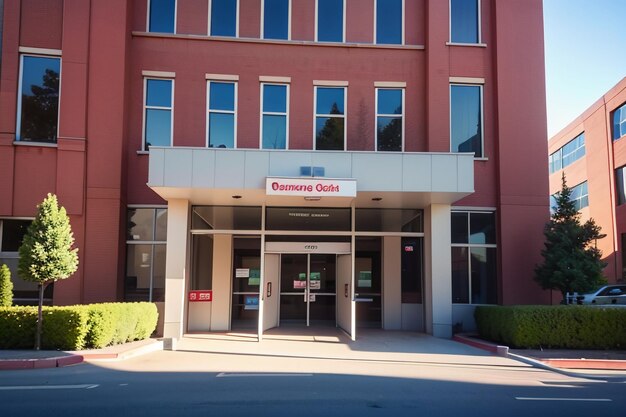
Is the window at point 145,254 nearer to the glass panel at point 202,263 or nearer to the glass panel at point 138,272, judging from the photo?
the glass panel at point 138,272

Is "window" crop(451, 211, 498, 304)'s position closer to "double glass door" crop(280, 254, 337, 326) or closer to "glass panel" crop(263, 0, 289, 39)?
"double glass door" crop(280, 254, 337, 326)

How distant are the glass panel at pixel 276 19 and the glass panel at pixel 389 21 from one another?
327cm

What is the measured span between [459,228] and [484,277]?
1.83 meters

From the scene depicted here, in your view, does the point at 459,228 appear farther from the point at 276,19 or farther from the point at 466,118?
the point at 276,19

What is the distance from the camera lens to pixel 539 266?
18141 millimetres

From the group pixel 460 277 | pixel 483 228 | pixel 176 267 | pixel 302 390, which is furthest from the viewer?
pixel 483 228

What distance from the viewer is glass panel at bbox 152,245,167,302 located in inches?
715

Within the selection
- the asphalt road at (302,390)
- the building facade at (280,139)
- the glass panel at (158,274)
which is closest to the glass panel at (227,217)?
the building facade at (280,139)

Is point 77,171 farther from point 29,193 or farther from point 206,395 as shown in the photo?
point 206,395

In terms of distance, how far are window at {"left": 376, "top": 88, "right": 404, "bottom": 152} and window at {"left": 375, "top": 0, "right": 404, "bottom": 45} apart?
1861 millimetres

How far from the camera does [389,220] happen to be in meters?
18.5

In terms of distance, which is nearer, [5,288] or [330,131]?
[5,288]

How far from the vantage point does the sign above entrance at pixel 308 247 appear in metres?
16.9

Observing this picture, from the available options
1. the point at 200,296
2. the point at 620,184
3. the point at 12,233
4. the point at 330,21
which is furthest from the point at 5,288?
the point at 620,184
